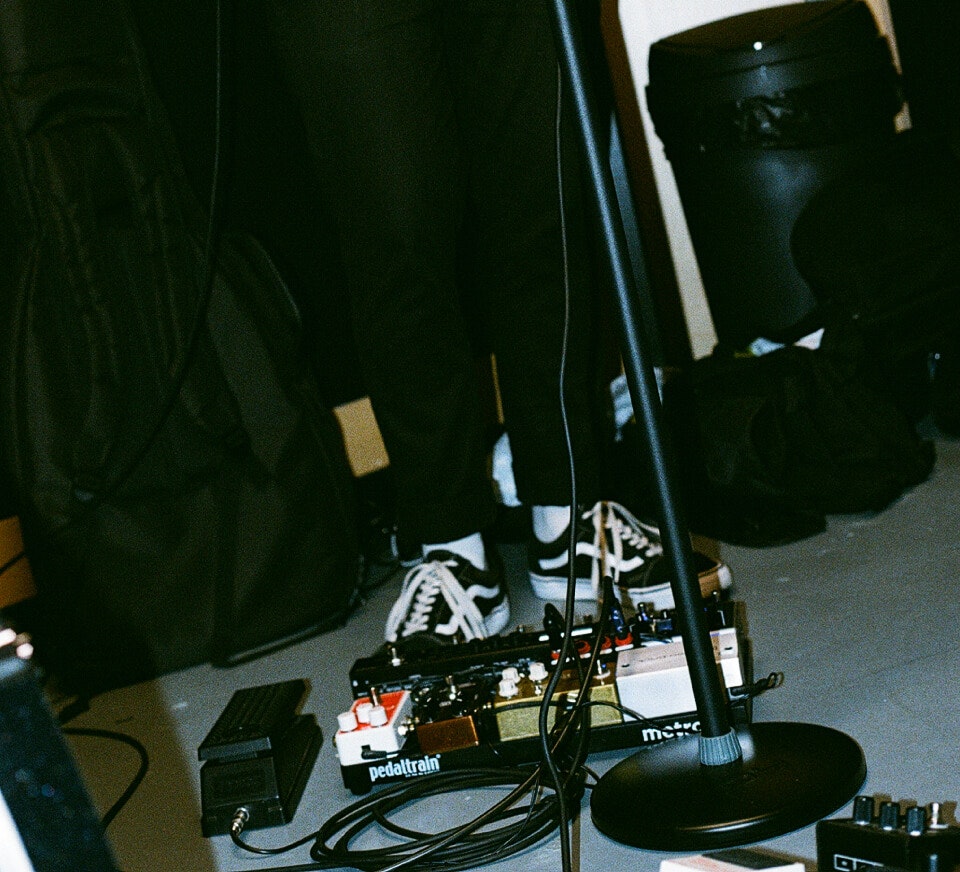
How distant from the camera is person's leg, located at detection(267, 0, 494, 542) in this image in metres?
1.18

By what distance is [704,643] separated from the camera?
80cm

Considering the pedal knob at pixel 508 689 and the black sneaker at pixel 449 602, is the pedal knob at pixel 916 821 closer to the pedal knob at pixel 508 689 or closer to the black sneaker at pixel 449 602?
the pedal knob at pixel 508 689

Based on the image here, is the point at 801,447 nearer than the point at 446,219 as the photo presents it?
No

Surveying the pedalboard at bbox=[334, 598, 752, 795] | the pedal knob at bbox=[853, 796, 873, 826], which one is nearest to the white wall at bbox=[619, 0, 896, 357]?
the pedalboard at bbox=[334, 598, 752, 795]

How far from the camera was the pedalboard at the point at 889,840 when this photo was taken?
0.65 meters

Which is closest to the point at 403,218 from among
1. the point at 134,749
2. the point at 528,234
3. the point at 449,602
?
the point at 528,234

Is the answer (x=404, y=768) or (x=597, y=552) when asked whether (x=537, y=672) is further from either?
(x=597, y=552)

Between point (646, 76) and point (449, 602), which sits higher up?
point (646, 76)

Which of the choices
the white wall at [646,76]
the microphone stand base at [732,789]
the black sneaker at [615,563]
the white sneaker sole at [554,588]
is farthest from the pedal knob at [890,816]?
the white wall at [646,76]

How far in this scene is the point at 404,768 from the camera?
3.34 ft

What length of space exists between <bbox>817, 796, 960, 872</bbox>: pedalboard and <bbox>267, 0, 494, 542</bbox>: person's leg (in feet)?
2.36

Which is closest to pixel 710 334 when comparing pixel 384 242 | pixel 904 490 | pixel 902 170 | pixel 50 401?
pixel 902 170

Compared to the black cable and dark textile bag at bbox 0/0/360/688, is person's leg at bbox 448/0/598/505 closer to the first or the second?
dark textile bag at bbox 0/0/360/688

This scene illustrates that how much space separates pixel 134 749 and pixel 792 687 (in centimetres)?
70
